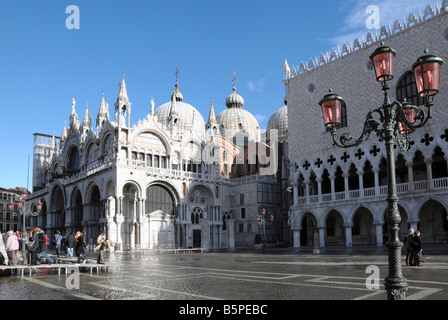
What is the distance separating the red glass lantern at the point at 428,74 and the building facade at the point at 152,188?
28.3 meters

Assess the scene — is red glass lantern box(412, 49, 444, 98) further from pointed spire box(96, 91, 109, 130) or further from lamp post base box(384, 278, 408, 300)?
pointed spire box(96, 91, 109, 130)

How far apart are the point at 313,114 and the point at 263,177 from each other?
1208cm

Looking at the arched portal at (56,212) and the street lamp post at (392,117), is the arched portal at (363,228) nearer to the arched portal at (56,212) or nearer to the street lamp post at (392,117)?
the street lamp post at (392,117)

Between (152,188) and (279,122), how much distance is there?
2509cm

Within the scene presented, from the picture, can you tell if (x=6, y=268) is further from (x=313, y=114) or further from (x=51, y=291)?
(x=313, y=114)

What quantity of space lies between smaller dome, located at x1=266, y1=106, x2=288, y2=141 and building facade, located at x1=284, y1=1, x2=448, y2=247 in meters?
20.8

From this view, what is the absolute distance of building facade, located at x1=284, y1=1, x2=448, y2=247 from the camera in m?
27.5

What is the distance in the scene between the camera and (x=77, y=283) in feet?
34.9

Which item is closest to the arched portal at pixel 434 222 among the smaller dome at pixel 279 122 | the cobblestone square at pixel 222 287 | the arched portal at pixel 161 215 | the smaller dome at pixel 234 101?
the cobblestone square at pixel 222 287

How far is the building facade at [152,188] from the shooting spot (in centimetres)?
3734

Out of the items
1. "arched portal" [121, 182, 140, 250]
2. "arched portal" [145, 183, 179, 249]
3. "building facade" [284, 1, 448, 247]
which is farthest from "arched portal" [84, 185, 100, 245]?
"building facade" [284, 1, 448, 247]

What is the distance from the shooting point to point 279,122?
194 ft

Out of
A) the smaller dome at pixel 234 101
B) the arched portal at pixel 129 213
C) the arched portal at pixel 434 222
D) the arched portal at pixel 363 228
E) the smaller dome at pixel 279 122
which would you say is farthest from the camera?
the smaller dome at pixel 234 101
